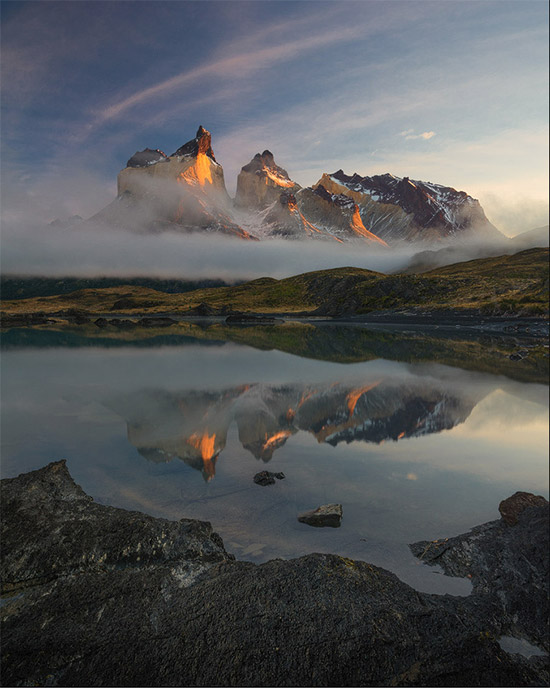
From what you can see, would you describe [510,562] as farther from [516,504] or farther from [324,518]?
[324,518]

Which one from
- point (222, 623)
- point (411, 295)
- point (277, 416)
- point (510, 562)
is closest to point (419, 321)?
point (411, 295)

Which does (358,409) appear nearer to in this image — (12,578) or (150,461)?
(150,461)

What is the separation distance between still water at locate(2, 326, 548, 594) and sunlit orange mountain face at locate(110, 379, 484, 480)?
0.09 meters

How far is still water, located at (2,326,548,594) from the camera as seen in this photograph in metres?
9.30

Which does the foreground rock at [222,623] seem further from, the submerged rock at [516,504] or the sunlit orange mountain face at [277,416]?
the sunlit orange mountain face at [277,416]

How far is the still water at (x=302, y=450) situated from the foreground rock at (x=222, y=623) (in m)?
1.45

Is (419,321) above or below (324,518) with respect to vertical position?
below

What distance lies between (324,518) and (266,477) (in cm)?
299

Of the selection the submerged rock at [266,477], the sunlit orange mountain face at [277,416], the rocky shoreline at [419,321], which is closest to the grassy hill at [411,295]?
the rocky shoreline at [419,321]

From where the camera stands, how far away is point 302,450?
47.9ft

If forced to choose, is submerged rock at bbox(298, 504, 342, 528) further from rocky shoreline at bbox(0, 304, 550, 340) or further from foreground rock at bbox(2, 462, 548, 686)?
rocky shoreline at bbox(0, 304, 550, 340)

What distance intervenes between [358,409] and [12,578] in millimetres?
16317

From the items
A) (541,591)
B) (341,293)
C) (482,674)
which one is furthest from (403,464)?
(341,293)

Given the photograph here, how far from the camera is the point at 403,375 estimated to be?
29.4 metres
